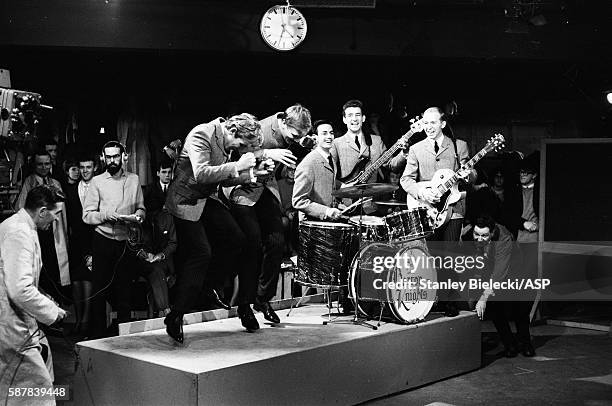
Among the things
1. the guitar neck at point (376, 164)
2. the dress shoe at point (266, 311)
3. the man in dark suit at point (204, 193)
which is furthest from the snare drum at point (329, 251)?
the man in dark suit at point (204, 193)

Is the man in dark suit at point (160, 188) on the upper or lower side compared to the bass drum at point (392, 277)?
upper

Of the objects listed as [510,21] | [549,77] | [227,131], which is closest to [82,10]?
[227,131]

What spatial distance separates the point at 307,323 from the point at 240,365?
1441 millimetres

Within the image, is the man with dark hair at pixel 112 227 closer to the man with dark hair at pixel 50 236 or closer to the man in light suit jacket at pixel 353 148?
the man with dark hair at pixel 50 236

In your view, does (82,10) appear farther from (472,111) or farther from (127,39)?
(472,111)

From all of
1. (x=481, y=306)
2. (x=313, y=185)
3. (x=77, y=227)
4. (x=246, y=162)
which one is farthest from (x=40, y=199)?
(x=481, y=306)

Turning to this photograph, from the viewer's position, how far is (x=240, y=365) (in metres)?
4.73

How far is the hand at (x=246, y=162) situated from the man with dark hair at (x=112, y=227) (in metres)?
2.10

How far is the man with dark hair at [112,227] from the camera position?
6.81 metres

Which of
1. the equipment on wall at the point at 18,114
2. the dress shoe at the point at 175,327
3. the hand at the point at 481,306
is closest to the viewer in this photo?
the equipment on wall at the point at 18,114

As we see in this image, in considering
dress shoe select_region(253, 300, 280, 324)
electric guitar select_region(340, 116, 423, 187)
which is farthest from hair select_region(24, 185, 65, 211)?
electric guitar select_region(340, 116, 423, 187)

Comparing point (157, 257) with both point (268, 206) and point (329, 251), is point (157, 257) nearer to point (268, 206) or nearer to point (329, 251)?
point (268, 206)

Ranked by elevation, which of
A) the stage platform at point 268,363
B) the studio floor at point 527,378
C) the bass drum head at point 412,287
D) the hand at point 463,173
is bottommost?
the studio floor at point 527,378

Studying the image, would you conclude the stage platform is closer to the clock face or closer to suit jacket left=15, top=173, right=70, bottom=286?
suit jacket left=15, top=173, right=70, bottom=286
